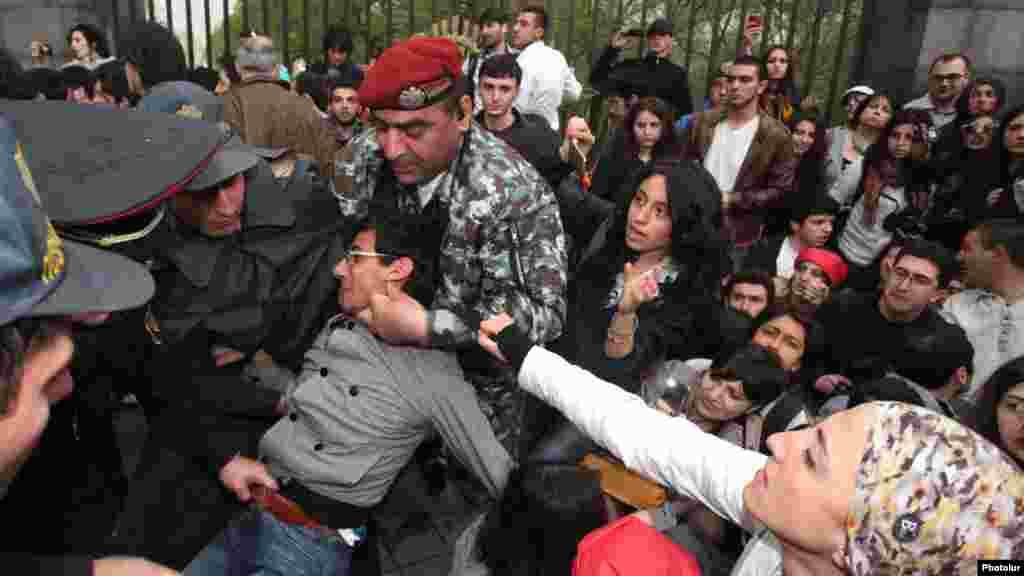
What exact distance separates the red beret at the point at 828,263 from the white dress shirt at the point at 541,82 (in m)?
2.33

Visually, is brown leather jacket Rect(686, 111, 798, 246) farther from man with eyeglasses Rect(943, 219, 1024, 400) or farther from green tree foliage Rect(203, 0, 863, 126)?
green tree foliage Rect(203, 0, 863, 126)

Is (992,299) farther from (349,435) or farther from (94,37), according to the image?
(94,37)

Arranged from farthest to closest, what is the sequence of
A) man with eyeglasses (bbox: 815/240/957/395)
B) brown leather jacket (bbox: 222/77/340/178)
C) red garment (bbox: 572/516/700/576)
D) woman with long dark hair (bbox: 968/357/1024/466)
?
brown leather jacket (bbox: 222/77/340/178), man with eyeglasses (bbox: 815/240/957/395), woman with long dark hair (bbox: 968/357/1024/466), red garment (bbox: 572/516/700/576)

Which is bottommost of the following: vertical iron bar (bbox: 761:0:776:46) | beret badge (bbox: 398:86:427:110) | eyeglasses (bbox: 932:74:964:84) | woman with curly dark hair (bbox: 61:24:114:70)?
woman with curly dark hair (bbox: 61:24:114:70)

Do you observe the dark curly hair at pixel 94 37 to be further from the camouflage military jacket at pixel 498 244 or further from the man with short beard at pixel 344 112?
the camouflage military jacket at pixel 498 244

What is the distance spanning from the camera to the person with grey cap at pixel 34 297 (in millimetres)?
852

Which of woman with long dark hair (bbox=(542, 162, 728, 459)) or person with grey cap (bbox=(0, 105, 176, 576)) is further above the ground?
person with grey cap (bbox=(0, 105, 176, 576))

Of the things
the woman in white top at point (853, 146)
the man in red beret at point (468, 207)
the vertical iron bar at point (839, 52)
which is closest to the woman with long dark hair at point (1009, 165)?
the woman in white top at point (853, 146)

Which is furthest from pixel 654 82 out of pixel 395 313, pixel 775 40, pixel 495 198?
pixel 395 313

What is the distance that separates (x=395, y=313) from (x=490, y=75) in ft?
9.54

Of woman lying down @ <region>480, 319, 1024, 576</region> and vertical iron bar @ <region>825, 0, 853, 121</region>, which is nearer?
→ woman lying down @ <region>480, 319, 1024, 576</region>

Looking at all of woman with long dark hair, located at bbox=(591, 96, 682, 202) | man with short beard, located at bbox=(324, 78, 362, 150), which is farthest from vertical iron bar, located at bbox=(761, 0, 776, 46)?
man with short beard, located at bbox=(324, 78, 362, 150)

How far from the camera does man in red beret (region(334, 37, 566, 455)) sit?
2.17 metres

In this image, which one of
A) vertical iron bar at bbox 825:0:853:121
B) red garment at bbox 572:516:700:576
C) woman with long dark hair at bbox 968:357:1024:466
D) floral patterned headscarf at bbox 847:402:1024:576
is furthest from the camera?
vertical iron bar at bbox 825:0:853:121
